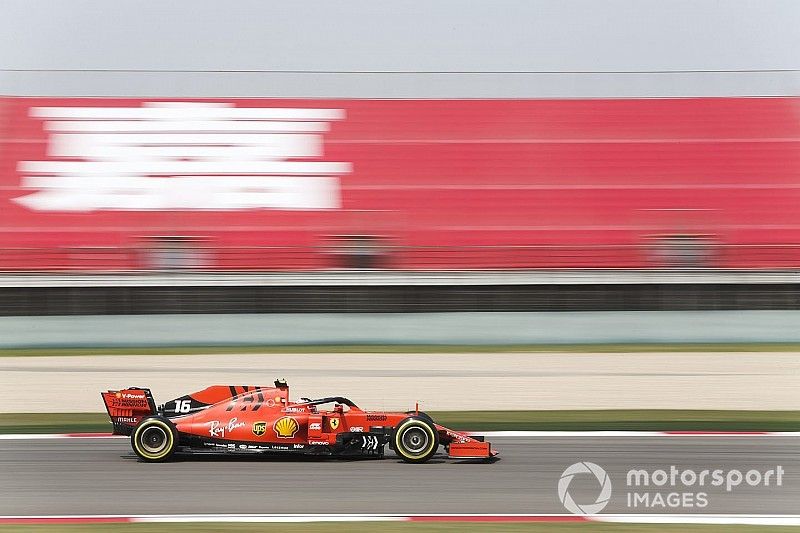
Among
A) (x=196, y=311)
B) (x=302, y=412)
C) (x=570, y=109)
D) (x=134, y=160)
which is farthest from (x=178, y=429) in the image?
(x=570, y=109)

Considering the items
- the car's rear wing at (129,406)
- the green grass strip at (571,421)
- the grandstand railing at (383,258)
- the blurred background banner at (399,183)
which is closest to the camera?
the car's rear wing at (129,406)

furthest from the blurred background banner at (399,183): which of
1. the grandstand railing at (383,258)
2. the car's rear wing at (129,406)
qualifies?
the car's rear wing at (129,406)

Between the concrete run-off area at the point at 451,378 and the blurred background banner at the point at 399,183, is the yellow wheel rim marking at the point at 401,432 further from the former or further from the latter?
the blurred background banner at the point at 399,183

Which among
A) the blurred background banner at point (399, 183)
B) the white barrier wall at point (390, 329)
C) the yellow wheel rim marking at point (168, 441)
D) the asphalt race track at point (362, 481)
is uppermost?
the blurred background banner at point (399, 183)

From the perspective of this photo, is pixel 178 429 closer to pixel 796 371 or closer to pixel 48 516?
pixel 48 516

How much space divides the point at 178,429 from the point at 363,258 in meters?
10.6

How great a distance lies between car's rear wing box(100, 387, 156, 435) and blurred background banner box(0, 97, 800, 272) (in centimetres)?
1037

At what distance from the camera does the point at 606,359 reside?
1638cm

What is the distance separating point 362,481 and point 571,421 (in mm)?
4258

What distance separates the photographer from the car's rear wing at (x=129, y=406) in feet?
29.6

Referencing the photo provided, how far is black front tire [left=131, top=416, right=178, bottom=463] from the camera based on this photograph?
8.88m

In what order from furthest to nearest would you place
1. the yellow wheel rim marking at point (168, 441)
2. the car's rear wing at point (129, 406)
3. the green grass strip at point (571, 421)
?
the green grass strip at point (571, 421)
the car's rear wing at point (129, 406)
the yellow wheel rim marking at point (168, 441)

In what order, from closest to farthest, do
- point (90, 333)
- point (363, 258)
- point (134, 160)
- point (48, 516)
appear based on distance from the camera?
point (48, 516) → point (90, 333) → point (363, 258) → point (134, 160)

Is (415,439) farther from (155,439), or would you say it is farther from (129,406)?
(129,406)
